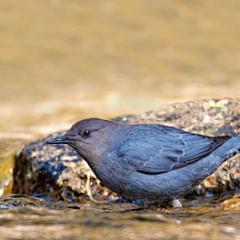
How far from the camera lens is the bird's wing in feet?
15.0

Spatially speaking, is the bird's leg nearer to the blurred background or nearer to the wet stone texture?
the wet stone texture

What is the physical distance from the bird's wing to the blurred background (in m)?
→ 4.87

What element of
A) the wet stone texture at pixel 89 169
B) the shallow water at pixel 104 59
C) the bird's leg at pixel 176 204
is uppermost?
the shallow water at pixel 104 59

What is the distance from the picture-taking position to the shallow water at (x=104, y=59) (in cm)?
1077

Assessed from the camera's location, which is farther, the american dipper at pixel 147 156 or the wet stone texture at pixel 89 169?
the wet stone texture at pixel 89 169

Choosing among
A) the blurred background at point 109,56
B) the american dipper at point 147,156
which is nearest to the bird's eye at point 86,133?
the american dipper at point 147,156

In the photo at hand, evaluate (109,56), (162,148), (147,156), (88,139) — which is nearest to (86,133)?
(88,139)

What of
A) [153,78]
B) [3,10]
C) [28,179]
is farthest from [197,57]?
[28,179]

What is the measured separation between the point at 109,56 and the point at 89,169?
9753 millimetres

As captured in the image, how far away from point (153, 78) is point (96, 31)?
146 inches

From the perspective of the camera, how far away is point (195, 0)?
656 inches

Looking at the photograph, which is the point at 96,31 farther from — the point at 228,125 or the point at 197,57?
the point at 228,125

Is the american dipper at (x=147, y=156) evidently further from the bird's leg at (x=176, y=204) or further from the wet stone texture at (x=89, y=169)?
the wet stone texture at (x=89, y=169)

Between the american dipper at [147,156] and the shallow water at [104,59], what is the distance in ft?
7.50
